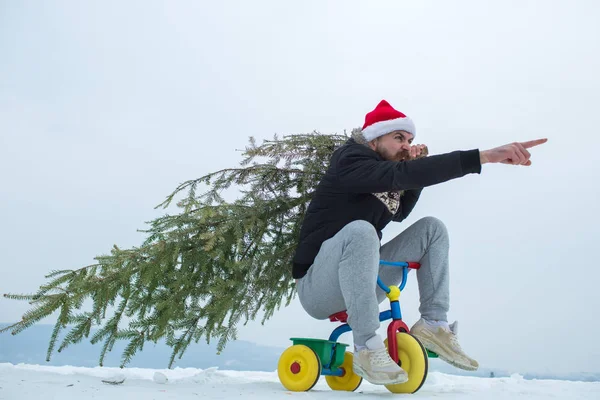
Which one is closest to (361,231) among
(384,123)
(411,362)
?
(411,362)

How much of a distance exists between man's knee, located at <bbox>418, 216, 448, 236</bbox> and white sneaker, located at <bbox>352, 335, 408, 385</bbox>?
664 mm

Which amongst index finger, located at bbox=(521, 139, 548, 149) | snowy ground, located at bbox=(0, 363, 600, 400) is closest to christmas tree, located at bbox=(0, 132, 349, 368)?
snowy ground, located at bbox=(0, 363, 600, 400)

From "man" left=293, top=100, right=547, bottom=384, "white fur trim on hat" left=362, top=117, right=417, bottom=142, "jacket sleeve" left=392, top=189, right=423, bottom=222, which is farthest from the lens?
"jacket sleeve" left=392, top=189, right=423, bottom=222

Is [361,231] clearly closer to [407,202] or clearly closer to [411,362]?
A: [411,362]

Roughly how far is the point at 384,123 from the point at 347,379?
1366 mm

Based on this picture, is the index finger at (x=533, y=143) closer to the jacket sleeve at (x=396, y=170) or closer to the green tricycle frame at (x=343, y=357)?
the jacket sleeve at (x=396, y=170)

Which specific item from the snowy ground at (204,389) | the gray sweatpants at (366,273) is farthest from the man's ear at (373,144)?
the snowy ground at (204,389)

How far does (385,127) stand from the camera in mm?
2703

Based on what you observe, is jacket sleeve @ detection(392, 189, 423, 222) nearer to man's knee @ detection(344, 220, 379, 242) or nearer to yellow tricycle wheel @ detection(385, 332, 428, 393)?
man's knee @ detection(344, 220, 379, 242)

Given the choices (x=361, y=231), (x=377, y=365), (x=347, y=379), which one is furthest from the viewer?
(x=347, y=379)

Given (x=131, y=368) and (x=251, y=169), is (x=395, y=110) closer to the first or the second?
(x=251, y=169)

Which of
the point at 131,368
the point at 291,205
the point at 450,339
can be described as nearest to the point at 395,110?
the point at 291,205

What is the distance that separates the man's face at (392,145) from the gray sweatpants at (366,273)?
379mm

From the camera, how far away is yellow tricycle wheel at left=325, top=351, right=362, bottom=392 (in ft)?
9.03
